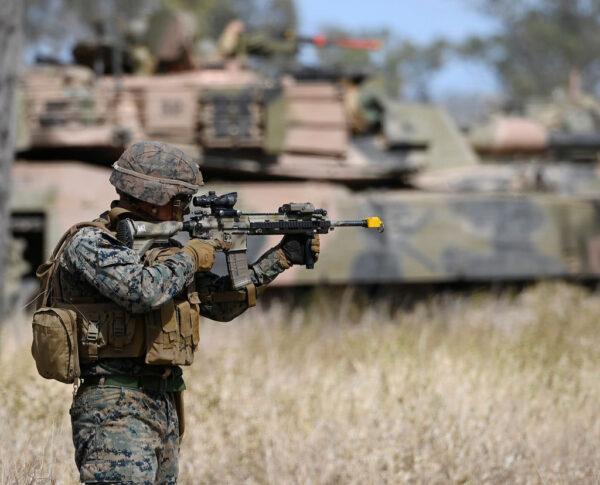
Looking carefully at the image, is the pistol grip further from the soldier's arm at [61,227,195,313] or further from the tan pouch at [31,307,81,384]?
the tan pouch at [31,307,81,384]

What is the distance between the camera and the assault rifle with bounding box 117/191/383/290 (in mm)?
4168

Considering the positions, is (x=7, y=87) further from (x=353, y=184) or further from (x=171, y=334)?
(x=171, y=334)

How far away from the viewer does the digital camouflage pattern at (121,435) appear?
149 inches

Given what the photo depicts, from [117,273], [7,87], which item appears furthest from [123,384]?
[7,87]

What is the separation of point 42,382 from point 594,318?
207 inches

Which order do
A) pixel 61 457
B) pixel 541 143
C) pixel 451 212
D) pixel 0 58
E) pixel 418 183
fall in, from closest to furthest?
pixel 61 457 < pixel 0 58 < pixel 451 212 < pixel 418 183 < pixel 541 143

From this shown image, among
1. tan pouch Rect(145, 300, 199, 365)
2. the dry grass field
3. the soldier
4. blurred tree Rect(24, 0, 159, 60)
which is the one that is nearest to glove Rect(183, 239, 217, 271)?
the soldier

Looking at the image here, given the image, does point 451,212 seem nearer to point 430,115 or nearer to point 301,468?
point 430,115

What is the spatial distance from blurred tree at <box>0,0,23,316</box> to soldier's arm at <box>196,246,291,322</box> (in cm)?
446

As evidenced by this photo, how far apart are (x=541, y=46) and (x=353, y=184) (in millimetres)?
30885

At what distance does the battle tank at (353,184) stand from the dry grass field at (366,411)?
1.82 meters

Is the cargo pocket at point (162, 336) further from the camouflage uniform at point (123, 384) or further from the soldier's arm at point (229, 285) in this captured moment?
the soldier's arm at point (229, 285)

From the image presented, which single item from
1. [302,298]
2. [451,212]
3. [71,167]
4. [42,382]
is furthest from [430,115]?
[42,382]

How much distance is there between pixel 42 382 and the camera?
228 inches
